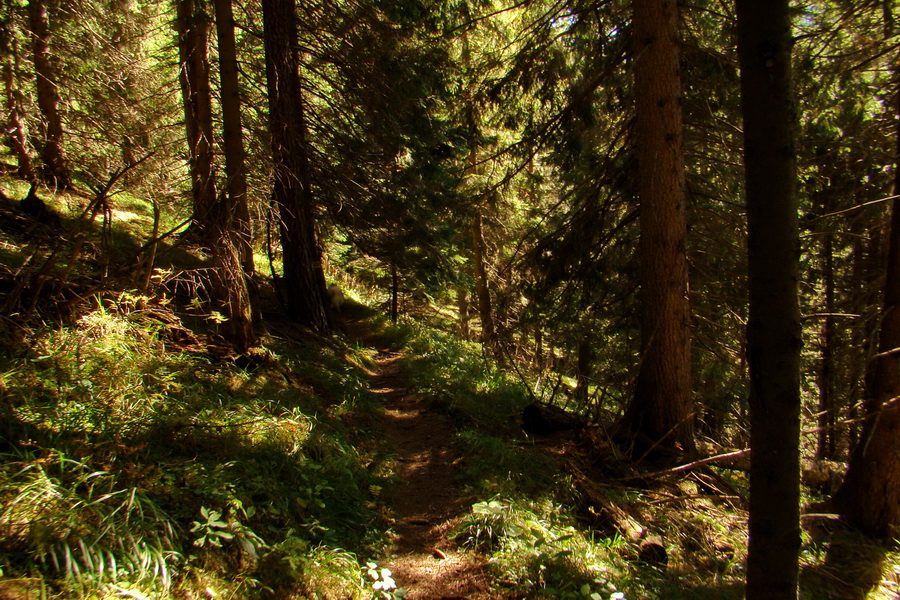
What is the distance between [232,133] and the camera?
6277mm

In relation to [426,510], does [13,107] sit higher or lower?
higher

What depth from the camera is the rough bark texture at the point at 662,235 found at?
20.3ft

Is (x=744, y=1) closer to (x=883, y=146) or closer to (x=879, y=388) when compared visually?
(x=883, y=146)

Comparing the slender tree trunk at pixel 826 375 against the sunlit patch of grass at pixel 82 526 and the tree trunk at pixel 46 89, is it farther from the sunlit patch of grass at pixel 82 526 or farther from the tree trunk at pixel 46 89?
the tree trunk at pixel 46 89

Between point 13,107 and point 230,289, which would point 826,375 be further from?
point 13,107

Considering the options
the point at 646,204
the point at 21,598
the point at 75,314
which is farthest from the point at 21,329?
the point at 646,204

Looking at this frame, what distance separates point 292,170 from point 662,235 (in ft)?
21.6

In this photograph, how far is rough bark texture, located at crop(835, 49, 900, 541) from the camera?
5324 mm

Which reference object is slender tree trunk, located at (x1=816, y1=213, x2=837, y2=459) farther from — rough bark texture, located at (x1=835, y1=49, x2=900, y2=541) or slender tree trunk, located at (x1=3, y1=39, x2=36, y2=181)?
slender tree trunk, located at (x1=3, y1=39, x2=36, y2=181)

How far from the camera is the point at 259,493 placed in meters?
A: 3.78

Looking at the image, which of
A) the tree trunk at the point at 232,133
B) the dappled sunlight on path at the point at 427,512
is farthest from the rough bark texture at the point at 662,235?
the tree trunk at the point at 232,133

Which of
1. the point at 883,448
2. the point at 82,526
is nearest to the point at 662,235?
the point at 883,448

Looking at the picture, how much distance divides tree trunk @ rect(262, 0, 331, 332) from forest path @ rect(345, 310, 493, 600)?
2866 millimetres

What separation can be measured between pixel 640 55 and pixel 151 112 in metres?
7.87
